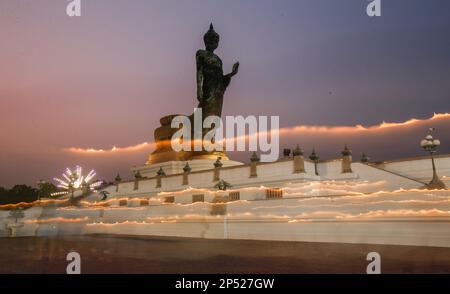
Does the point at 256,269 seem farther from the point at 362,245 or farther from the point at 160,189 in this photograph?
the point at 160,189

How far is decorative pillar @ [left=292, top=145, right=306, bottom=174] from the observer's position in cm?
2420

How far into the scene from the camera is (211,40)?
3906 centimetres

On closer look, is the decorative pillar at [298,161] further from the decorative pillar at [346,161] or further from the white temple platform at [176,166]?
the white temple platform at [176,166]

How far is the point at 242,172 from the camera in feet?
89.7

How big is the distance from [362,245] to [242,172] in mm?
12073

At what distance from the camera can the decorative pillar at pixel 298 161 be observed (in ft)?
79.4

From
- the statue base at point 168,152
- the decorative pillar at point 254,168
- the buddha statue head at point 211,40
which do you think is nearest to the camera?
the decorative pillar at point 254,168

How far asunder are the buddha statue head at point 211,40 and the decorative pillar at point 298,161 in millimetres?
18462

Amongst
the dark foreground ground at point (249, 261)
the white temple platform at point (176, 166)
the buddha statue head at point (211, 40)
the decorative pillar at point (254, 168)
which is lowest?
the dark foreground ground at point (249, 261)

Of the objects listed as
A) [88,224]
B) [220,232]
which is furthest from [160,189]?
[220,232]

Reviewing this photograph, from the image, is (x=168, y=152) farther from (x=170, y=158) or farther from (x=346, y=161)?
(x=346, y=161)

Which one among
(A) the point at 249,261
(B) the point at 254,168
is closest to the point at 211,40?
(B) the point at 254,168

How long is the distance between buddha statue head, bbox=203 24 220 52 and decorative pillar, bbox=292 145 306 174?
1846 centimetres

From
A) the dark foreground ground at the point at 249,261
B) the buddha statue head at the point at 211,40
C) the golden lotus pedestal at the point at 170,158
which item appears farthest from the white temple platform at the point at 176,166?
the dark foreground ground at the point at 249,261
